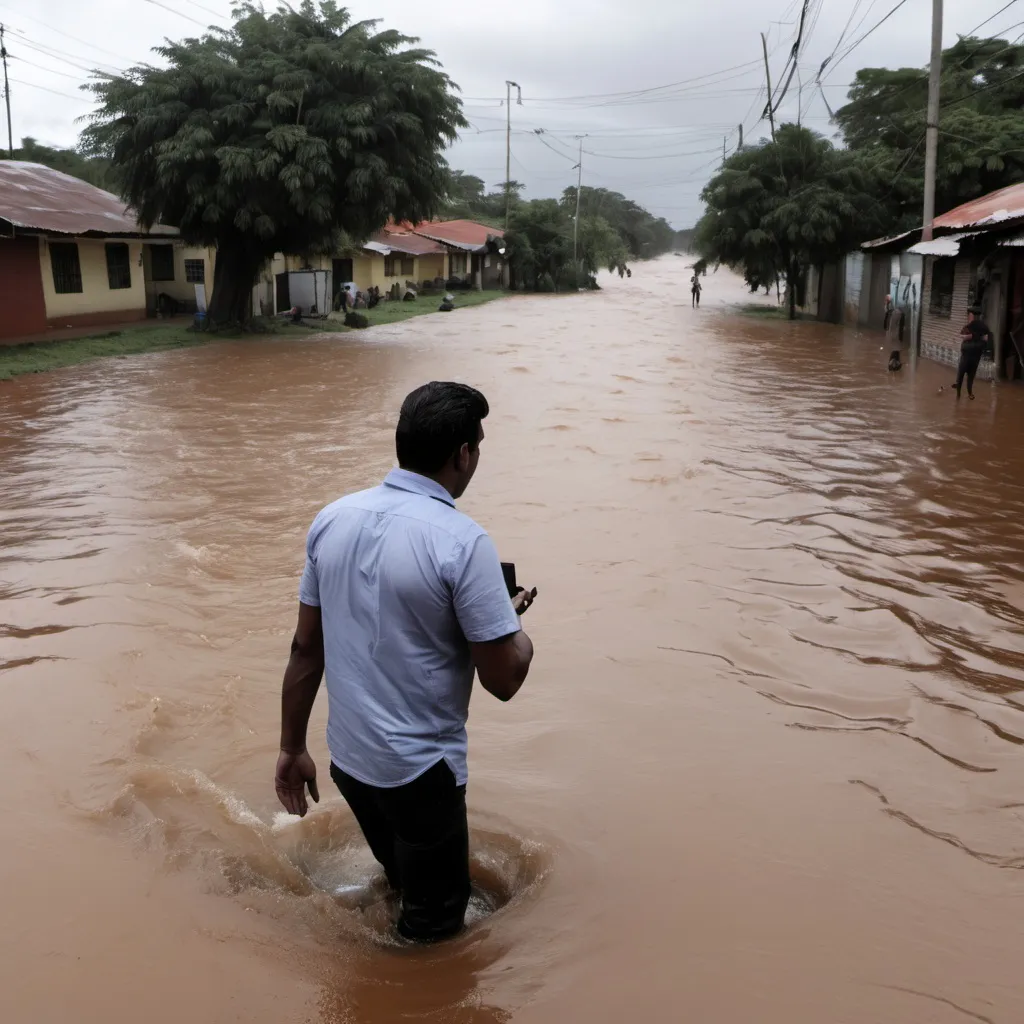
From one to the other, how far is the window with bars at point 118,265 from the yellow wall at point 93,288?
0.11m

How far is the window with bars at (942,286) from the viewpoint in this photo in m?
21.1

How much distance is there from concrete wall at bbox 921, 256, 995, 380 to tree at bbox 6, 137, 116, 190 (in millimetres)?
33243

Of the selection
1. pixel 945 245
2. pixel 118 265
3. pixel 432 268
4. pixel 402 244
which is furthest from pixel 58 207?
pixel 432 268

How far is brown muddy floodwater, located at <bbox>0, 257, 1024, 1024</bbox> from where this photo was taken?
10.1 ft

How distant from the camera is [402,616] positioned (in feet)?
8.24

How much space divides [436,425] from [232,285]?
24860mm

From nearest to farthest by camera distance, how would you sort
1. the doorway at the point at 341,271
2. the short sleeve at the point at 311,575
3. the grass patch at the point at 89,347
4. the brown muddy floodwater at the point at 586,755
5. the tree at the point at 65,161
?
the short sleeve at the point at 311,575 < the brown muddy floodwater at the point at 586,755 < the grass patch at the point at 89,347 < the doorway at the point at 341,271 < the tree at the point at 65,161

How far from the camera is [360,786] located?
2691 millimetres

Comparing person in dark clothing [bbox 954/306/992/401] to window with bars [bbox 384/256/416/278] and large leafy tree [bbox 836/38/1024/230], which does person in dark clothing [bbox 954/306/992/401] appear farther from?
window with bars [bbox 384/256/416/278]

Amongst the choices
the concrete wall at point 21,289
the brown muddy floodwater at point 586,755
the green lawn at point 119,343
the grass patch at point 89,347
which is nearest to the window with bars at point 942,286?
the brown muddy floodwater at point 586,755

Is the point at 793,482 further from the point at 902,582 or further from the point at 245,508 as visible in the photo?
the point at 245,508

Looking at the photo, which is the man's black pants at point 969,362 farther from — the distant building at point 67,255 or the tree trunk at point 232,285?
the distant building at point 67,255

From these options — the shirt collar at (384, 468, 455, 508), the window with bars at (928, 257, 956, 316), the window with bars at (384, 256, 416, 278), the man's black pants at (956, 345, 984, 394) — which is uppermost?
the window with bars at (384, 256, 416, 278)

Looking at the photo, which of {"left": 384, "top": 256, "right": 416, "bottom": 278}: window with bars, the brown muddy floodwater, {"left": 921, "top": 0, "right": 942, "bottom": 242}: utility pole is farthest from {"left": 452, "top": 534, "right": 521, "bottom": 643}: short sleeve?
{"left": 384, "top": 256, "right": 416, "bottom": 278}: window with bars
